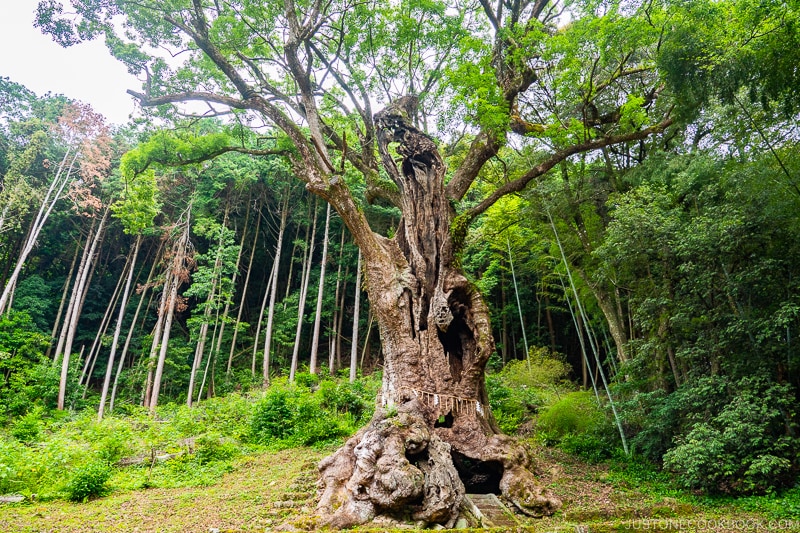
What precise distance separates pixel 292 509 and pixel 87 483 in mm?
2859

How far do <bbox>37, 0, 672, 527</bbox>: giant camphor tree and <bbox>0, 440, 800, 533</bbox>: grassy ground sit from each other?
63 centimetres

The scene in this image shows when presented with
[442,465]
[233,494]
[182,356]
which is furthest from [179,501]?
[182,356]

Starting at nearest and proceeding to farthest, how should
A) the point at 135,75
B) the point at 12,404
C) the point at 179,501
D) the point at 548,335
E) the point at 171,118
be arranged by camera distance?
the point at 179,501 < the point at 135,75 < the point at 171,118 < the point at 12,404 < the point at 548,335

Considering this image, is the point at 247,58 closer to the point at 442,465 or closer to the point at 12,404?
the point at 442,465

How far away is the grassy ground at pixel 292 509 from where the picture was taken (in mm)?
3926

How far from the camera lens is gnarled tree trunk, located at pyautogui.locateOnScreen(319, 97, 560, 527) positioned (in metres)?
4.28

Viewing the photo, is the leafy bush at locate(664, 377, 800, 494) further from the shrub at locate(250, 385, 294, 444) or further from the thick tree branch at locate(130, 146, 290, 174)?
the thick tree branch at locate(130, 146, 290, 174)

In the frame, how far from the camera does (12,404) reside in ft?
38.7

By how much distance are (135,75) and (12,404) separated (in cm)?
1001

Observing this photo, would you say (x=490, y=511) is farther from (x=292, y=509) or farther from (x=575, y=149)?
(x=575, y=149)

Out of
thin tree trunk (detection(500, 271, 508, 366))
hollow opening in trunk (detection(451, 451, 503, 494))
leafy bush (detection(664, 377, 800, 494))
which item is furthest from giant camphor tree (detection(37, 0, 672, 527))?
thin tree trunk (detection(500, 271, 508, 366))

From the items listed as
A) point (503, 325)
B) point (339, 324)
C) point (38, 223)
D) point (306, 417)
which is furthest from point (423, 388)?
point (38, 223)

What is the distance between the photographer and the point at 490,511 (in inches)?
186

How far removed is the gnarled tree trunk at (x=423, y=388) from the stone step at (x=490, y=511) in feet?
0.60
